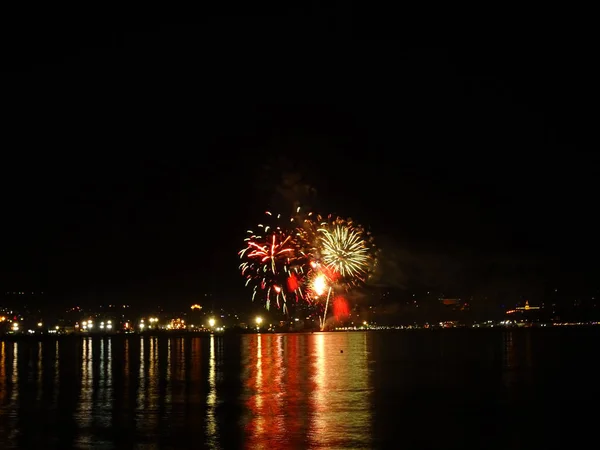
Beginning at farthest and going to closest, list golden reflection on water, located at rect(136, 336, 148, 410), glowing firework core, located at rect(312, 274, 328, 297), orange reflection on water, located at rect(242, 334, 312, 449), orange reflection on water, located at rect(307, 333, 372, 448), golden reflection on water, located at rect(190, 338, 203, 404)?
glowing firework core, located at rect(312, 274, 328, 297), golden reflection on water, located at rect(190, 338, 203, 404), golden reflection on water, located at rect(136, 336, 148, 410), orange reflection on water, located at rect(242, 334, 312, 449), orange reflection on water, located at rect(307, 333, 372, 448)

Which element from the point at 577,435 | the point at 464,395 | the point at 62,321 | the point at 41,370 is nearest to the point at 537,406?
the point at 464,395

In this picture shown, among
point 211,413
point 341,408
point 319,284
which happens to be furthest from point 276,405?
point 319,284

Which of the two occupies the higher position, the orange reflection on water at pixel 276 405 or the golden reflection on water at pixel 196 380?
the orange reflection on water at pixel 276 405

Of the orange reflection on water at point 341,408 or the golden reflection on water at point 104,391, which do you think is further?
the golden reflection on water at point 104,391

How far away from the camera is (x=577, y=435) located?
18.1 m

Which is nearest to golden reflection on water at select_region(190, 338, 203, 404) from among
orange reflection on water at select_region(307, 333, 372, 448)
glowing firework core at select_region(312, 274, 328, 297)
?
orange reflection on water at select_region(307, 333, 372, 448)

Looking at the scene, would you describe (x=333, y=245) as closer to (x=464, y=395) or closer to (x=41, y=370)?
(x=41, y=370)

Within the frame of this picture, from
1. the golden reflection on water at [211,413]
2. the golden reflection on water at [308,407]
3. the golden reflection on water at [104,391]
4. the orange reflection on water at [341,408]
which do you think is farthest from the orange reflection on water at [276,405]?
the golden reflection on water at [104,391]

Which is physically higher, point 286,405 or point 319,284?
point 319,284

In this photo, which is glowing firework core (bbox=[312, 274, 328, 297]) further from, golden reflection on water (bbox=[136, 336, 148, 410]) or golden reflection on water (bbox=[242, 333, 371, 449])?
golden reflection on water (bbox=[242, 333, 371, 449])

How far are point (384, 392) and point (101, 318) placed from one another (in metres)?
171

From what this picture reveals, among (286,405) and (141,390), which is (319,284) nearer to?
(141,390)

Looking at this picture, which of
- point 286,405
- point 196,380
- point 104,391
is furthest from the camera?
point 196,380

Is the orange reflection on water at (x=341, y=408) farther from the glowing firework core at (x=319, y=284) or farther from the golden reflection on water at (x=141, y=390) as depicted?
the glowing firework core at (x=319, y=284)
